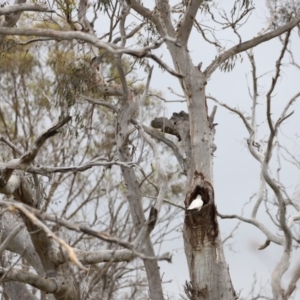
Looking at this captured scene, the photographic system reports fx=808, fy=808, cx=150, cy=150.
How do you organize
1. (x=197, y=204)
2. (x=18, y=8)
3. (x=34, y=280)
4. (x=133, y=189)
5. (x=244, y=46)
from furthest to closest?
(x=133, y=189)
(x=244, y=46)
(x=197, y=204)
(x=34, y=280)
(x=18, y=8)

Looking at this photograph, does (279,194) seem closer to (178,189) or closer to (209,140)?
(209,140)

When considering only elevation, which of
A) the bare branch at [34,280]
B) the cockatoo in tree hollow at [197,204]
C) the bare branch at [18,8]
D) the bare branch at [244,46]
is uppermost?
the bare branch at [244,46]

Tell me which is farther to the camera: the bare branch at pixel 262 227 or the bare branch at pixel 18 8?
the bare branch at pixel 262 227

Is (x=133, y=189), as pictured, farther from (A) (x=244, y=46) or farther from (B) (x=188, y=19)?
(B) (x=188, y=19)

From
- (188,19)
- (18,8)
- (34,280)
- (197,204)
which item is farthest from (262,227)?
(18,8)

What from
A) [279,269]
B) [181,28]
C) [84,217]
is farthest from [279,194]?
[84,217]

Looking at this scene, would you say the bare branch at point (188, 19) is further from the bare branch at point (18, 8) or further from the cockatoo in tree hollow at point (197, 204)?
the bare branch at point (18, 8)

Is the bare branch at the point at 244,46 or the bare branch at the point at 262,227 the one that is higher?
the bare branch at the point at 244,46

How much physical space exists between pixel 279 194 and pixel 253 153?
165cm

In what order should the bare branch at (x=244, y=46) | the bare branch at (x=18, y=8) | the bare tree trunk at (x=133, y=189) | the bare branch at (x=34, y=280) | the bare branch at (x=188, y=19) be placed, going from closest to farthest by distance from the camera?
the bare branch at (x=18, y=8) → the bare branch at (x=34, y=280) → the bare branch at (x=188, y=19) → the bare branch at (x=244, y=46) → the bare tree trunk at (x=133, y=189)

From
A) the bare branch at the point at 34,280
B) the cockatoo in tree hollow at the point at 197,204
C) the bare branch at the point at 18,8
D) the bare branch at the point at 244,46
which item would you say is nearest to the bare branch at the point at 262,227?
the cockatoo in tree hollow at the point at 197,204

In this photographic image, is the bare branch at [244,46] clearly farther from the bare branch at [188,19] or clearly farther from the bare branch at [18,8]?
the bare branch at [18,8]

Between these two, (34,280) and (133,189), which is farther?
(133,189)

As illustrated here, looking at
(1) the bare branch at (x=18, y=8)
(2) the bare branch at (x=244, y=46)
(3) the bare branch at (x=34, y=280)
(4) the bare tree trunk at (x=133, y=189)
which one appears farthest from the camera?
(4) the bare tree trunk at (x=133, y=189)
